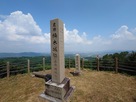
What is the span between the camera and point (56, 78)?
5.23 m

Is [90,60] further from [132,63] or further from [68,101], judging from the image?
[68,101]

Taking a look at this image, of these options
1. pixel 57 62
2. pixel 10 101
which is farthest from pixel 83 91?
pixel 10 101

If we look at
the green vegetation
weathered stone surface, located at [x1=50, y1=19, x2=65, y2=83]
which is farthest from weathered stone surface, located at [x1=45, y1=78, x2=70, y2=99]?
the green vegetation

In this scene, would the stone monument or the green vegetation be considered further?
the green vegetation

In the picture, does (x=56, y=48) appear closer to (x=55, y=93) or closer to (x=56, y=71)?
(x=56, y=71)

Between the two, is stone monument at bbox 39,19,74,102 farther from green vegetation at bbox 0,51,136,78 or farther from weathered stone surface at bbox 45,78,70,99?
green vegetation at bbox 0,51,136,78

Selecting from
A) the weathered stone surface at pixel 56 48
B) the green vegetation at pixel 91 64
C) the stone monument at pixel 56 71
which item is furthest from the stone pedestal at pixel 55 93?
the green vegetation at pixel 91 64

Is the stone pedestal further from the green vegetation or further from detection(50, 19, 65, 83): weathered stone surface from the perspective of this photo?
the green vegetation

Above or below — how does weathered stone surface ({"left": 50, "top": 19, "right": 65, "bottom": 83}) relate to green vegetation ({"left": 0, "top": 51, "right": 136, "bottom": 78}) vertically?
above

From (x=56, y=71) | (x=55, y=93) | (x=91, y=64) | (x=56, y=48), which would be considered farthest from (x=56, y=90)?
(x=91, y=64)

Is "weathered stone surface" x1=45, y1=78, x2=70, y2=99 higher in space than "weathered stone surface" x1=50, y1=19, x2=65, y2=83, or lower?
lower

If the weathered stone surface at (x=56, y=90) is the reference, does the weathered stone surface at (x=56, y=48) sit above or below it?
above

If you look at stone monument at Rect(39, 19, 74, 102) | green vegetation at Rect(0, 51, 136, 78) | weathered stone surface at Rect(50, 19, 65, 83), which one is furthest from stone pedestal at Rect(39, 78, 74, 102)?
green vegetation at Rect(0, 51, 136, 78)

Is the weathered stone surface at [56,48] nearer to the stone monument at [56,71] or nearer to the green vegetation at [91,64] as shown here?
the stone monument at [56,71]
